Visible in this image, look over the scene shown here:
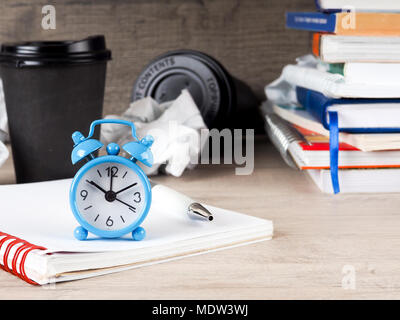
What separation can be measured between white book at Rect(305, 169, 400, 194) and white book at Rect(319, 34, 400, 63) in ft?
0.57

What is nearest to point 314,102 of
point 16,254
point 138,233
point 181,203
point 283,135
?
point 283,135

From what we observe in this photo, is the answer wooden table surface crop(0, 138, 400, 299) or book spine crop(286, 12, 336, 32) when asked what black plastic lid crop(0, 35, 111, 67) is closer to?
wooden table surface crop(0, 138, 400, 299)

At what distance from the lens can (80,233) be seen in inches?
26.7

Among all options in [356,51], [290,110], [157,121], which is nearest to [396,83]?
[356,51]

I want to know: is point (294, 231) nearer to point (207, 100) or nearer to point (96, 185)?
point (96, 185)

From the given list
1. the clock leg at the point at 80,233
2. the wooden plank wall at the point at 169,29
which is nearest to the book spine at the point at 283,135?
the wooden plank wall at the point at 169,29

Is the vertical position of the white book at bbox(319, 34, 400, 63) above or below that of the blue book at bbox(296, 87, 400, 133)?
above

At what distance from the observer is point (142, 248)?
2.19 feet

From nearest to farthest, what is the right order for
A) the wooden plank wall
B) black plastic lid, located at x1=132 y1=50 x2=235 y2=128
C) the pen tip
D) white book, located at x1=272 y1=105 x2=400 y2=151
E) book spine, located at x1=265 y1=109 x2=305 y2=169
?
the pen tip → white book, located at x1=272 y1=105 x2=400 y2=151 → book spine, located at x1=265 y1=109 x2=305 y2=169 → black plastic lid, located at x1=132 y1=50 x2=235 y2=128 → the wooden plank wall

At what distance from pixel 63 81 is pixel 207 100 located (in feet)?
1.34

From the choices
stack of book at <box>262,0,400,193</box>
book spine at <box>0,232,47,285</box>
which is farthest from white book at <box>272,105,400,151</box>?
book spine at <box>0,232,47,285</box>

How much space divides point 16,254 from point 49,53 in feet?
1.36

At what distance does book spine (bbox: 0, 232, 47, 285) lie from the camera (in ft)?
2.04

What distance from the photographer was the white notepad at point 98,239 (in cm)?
62
